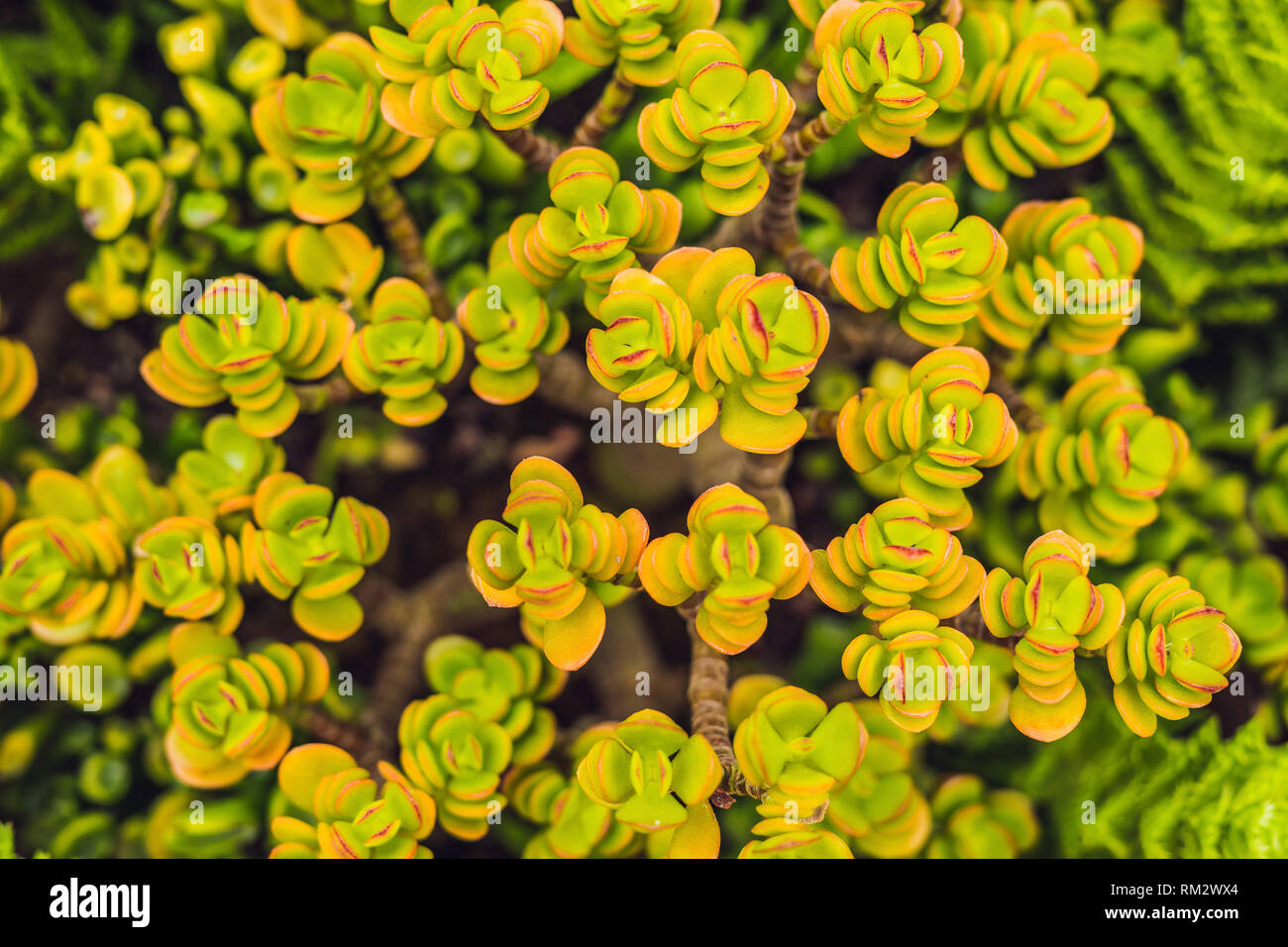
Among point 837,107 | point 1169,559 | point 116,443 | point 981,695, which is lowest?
point 981,695

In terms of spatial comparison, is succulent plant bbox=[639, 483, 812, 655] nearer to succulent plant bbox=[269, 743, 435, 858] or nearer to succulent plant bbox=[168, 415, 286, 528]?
succulent plant bbox=[269, 743, 435, 858]

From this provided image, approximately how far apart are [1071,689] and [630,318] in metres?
0.43

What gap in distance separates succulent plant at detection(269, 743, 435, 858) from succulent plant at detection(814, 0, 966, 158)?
633mm

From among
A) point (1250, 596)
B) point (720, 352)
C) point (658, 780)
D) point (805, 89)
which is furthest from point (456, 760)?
point (1250, 596)

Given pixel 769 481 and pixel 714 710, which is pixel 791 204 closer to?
pixel 769 481

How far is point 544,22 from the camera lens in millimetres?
687

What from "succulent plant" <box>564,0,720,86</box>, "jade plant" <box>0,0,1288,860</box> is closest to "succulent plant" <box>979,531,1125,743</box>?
"jade plant" <box>0,0,1288,860</box>

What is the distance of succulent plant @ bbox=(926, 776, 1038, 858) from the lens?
0.84 m

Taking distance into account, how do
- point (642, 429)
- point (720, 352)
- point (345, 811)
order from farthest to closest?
point (642, 429) → point (345, 811) → point (720, 352)

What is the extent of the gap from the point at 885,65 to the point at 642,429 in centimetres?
36

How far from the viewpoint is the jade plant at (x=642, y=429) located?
64 cm

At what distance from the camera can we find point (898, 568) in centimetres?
63

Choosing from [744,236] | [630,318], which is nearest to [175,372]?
[630,318]
